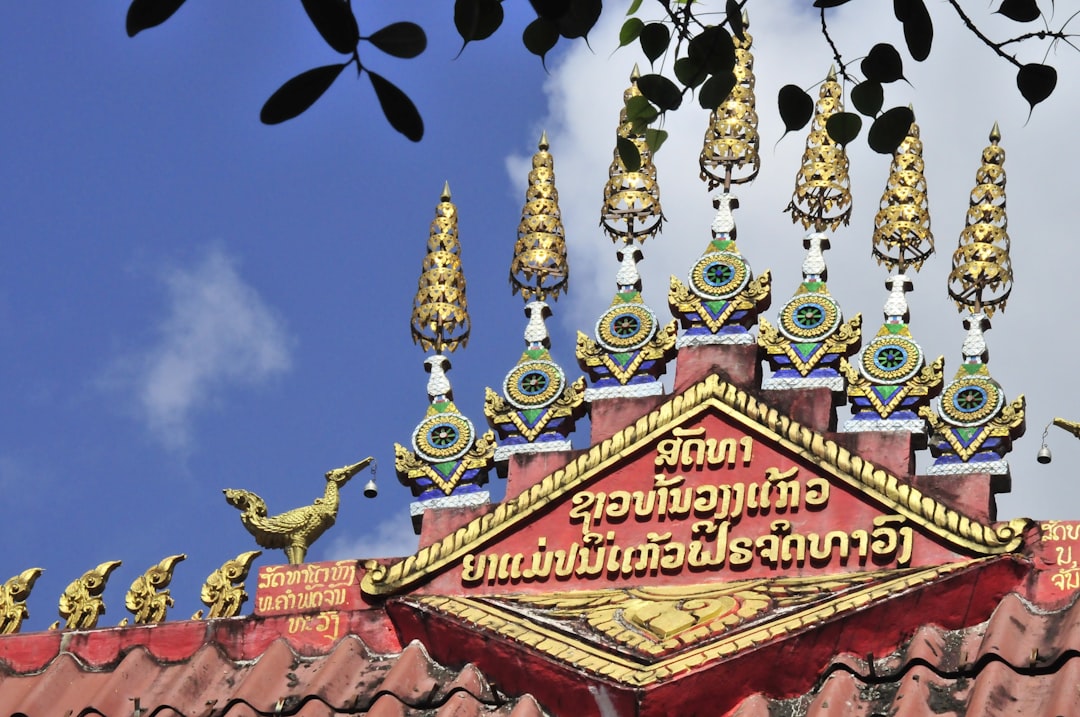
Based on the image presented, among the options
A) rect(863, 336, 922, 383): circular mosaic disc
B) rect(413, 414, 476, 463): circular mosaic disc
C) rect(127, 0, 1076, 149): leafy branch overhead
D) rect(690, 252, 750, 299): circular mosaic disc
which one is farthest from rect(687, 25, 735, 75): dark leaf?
rect(413, 414, 476, 463): circular mosaic disc

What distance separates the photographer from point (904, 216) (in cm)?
1496

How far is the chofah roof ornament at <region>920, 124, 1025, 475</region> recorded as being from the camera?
13.9 metres

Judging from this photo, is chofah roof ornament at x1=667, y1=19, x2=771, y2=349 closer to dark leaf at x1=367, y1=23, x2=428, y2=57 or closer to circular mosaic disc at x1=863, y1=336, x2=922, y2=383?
circular mosaic disc at x1=863, y1=336, x2=922, y2=383

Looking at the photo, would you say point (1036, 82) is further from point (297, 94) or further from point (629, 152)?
point (297, 94)

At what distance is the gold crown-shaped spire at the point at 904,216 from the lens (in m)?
14.9

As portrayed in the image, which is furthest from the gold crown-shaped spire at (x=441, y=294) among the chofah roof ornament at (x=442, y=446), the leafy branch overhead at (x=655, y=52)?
the leafy branch overhead at (x=655, y=52)

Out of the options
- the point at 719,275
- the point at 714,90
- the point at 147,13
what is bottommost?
the point at 147,13

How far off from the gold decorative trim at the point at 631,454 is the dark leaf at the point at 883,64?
583cm

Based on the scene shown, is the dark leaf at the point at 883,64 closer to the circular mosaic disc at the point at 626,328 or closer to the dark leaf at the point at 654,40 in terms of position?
the dark leaf at the point at 654,40

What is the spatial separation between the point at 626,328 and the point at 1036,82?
22.2ft

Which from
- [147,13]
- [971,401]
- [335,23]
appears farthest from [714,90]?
[971,401]

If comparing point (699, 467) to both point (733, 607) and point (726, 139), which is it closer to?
point (733, 607)

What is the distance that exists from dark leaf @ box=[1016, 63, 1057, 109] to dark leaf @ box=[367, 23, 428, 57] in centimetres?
222

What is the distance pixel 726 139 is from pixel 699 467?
2.24 meters
